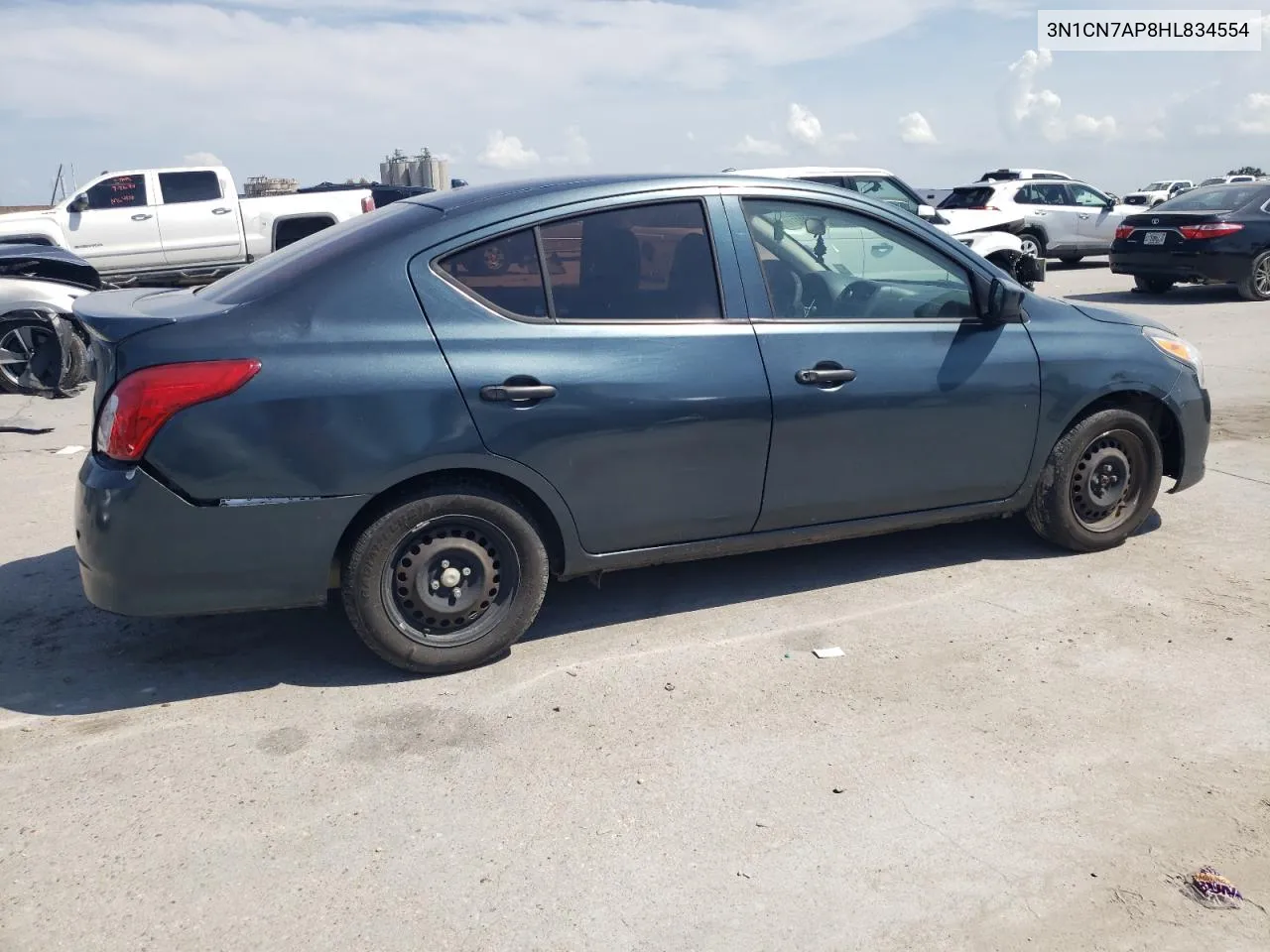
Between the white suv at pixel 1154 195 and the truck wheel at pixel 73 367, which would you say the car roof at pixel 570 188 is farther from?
the white suv at pixel 1154 195

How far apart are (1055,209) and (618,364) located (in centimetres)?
1790

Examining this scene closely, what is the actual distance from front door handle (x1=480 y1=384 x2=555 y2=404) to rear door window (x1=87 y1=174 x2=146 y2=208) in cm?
1547

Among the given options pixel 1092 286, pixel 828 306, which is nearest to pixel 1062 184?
pixel 1092 286

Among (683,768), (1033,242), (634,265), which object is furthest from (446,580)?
(1033,242)

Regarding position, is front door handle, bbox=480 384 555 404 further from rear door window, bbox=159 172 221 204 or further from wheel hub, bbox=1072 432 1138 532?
rear door window, bbox=159 172 221 204

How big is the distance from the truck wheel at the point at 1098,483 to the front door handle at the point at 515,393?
2363 millimetres

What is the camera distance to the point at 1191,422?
5293 mm

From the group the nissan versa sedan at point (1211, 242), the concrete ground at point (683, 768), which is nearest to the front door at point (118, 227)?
the concrete ground at point (683, 768)

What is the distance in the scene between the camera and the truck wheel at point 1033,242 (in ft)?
62.9

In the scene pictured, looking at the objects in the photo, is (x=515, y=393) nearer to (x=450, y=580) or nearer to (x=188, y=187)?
(x=450, y=580)

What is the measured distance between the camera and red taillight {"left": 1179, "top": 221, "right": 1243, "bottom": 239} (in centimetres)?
1442

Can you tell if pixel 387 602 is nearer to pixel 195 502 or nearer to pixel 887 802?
pixel 195 502

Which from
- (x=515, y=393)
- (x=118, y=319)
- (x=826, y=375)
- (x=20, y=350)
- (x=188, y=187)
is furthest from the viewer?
(x=188, y=187)

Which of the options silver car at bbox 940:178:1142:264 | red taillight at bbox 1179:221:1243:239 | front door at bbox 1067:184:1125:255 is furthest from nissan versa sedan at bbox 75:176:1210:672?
front door at bbox 1067:184:1125:255
